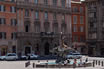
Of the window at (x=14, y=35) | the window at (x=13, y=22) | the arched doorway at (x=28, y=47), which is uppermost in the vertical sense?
the window at (x=13, y=22)

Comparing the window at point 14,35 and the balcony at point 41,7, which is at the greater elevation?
the balcony at point 41,7

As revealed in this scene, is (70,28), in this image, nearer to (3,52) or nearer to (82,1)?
(82,1)

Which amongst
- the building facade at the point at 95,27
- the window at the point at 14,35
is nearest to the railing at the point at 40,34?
the window at the point at 14,35

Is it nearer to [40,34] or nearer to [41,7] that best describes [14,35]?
[40,34]

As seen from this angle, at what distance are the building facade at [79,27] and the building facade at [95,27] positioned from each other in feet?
5.03

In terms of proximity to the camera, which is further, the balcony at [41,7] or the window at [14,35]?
the balcony at [41,7]

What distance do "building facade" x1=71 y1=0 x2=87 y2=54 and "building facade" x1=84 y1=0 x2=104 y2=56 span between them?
1.53 metres

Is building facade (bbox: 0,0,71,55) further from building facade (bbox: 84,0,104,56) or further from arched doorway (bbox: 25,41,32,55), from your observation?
building facade (bbox: 84,0,104,56)

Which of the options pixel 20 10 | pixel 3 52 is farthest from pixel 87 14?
pixel 3 52

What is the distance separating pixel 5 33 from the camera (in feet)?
207

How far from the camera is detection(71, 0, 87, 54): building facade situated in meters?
81.1

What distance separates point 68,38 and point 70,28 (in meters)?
2.82

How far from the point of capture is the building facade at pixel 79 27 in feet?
266

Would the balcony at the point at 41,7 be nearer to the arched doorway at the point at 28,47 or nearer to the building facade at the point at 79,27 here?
the building facade at the point at 79,27
